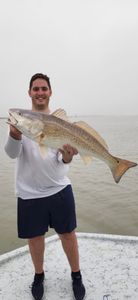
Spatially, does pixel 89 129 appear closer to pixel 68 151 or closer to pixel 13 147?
pixel 68 151

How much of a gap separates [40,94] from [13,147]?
68cm

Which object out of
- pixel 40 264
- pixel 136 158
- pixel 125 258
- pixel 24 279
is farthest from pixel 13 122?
pixel 136 158

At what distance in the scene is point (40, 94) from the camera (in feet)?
12.8

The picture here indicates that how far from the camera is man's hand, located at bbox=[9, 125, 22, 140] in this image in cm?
349

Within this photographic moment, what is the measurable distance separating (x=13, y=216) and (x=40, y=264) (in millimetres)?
5639

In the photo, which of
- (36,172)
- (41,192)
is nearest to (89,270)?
(41,192)

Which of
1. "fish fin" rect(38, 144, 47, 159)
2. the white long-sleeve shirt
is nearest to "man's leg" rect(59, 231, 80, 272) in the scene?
the white long-sleeve shirt

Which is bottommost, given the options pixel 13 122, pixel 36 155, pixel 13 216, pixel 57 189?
pixel 13 216

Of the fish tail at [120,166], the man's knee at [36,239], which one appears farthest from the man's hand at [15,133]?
the man's knee at [36,239]

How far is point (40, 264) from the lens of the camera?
4.29 meters

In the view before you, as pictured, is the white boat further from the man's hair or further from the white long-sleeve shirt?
the man's hair

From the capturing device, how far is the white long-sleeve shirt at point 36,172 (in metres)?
3.87

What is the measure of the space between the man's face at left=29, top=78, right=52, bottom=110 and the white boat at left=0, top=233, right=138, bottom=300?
2229 millimetres

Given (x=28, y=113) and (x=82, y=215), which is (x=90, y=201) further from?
(x=28, y=113)
